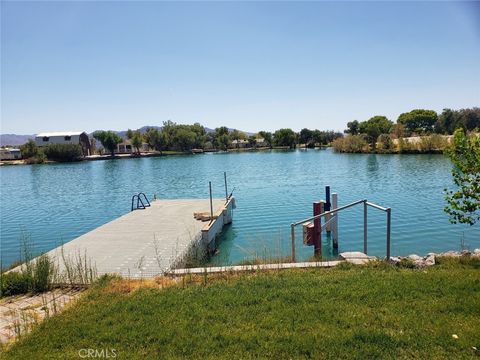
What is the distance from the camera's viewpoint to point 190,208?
1719 cm

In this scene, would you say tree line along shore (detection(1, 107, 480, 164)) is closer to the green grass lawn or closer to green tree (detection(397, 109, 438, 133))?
green tree (detection(397, 109, 438, 133))

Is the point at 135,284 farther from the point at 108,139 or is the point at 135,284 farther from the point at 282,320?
the point at 108,139

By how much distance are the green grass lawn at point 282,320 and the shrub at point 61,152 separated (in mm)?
92763

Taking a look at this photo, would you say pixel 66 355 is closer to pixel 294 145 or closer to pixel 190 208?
pixel 190 208

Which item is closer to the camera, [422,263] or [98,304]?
[98,304]

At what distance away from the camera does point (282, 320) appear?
4672 mm

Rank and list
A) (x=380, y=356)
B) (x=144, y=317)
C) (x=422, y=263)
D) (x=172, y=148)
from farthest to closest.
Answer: (x=172, y=148) → (x=422, y=263) → (x=144, y=317) → (x=380, y=356)

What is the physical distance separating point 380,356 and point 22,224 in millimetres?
21121

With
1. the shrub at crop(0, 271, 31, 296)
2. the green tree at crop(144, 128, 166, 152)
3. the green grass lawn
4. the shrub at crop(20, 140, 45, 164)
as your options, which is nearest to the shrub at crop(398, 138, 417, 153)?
the green grass lawn

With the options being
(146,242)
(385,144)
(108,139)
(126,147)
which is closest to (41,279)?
(146,242)

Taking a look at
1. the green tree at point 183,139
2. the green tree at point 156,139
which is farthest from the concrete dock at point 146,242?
the green tree at point 156,139

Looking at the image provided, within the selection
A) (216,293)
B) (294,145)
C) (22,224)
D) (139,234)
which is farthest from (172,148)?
(216,293)

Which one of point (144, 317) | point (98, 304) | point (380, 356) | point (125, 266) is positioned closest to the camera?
point (380, 356)

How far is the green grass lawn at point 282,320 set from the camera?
157 inches
